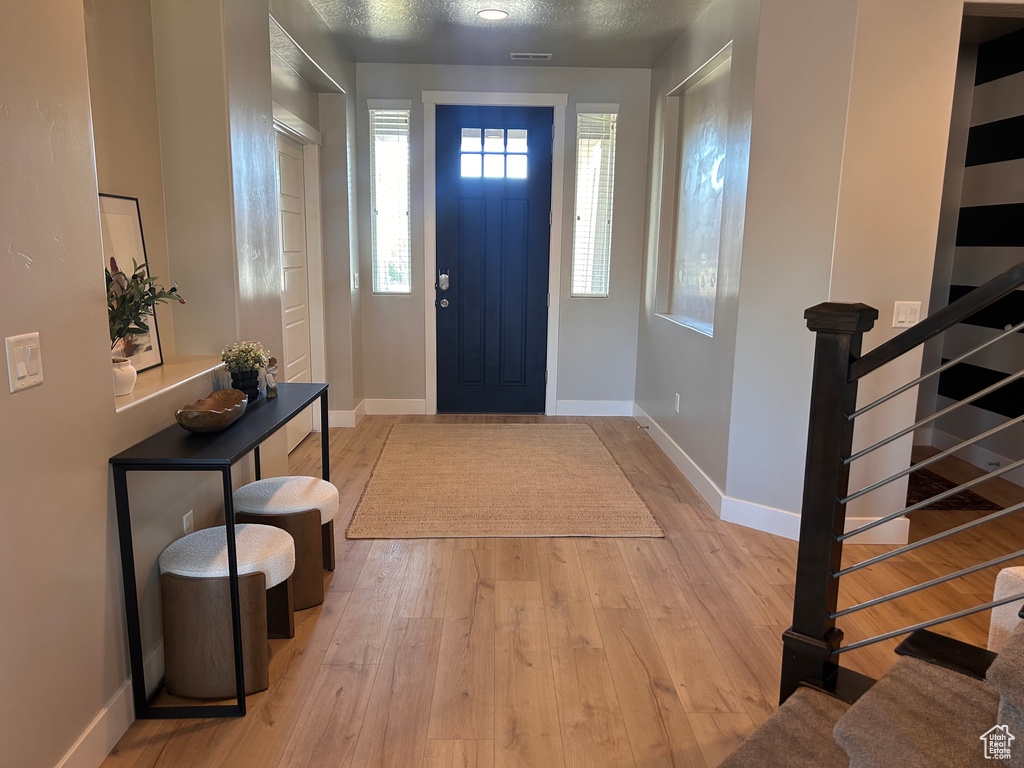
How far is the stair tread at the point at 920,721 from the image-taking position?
1359mm

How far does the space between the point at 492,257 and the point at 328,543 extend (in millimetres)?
3117

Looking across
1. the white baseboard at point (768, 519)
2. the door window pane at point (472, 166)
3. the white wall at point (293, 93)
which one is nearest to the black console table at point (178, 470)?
the white wall at point (293, 93)

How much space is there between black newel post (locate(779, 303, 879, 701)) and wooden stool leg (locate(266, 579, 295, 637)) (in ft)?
5.25

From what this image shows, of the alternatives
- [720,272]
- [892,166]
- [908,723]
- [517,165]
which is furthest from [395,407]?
[908,723]

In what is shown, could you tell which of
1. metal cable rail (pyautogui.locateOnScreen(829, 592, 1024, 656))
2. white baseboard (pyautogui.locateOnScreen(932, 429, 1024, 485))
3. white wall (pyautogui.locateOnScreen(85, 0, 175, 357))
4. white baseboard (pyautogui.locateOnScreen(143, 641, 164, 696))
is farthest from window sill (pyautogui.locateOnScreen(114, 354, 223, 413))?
white baseboard (pyautogui.locateOnScreen(932, 429, 1024, 485))

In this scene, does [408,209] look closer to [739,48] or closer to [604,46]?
[604,46]

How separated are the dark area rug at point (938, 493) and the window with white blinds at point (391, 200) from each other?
12.1 ft

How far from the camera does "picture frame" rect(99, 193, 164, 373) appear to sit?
226 centimetres

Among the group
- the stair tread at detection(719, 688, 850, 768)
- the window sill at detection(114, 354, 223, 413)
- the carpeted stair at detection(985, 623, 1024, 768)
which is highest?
the window sill at detection(114, 354, 223, 413)

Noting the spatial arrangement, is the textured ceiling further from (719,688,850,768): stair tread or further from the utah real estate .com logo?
the utah real estate .com logo

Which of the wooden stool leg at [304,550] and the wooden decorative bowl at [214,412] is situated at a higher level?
the wooden decorative bowl at [214,412]

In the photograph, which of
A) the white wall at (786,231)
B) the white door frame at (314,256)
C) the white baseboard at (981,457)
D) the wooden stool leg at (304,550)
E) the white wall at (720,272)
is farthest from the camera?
the white door frame at (314,256)

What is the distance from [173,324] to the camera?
2740mm

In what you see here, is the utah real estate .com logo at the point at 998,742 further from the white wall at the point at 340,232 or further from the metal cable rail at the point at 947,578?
the white wall at the point at 340,232
